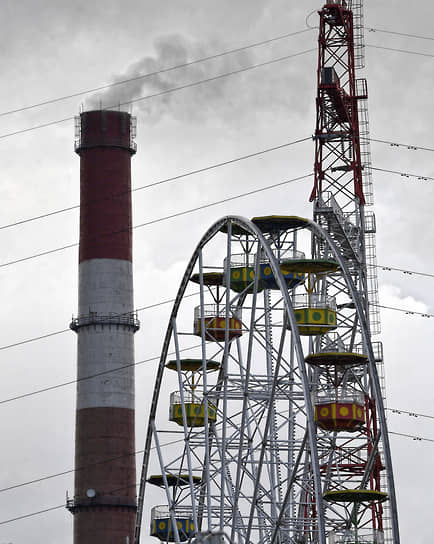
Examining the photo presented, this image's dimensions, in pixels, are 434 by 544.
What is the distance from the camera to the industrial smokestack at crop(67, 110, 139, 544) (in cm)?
9775

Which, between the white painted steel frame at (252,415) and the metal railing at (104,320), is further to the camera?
the metal railing at (104,320)

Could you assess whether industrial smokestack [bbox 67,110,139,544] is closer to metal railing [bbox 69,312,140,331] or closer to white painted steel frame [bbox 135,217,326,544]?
metal railing [bbox 69,312,140,331]

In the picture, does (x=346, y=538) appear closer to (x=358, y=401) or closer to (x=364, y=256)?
(x=358, y=401)

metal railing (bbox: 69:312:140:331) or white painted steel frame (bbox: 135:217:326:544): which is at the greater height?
metal railing (bbox: 69:312:140:331)

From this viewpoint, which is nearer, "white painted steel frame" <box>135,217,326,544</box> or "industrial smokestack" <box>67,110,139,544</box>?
"white painted steel frame" <box>135,217,326,544</box>

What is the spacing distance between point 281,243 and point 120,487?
102 feet

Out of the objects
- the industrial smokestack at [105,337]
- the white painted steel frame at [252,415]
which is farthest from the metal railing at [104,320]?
the white painted steel frame at [252,415]

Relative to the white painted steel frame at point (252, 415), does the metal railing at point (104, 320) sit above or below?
above

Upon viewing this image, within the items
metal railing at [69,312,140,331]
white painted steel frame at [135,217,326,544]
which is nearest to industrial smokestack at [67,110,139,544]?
metal railing at [69,312,140,331]

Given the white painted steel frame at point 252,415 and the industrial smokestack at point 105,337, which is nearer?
the white painted steel frame at point 252,415

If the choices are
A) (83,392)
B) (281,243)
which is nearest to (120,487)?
(83,392)

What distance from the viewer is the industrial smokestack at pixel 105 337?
97.8m

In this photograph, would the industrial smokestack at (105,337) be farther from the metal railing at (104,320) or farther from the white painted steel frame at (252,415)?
the white painted steel frame at (252,415)

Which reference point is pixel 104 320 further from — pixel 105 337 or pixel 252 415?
pixel 252 415
